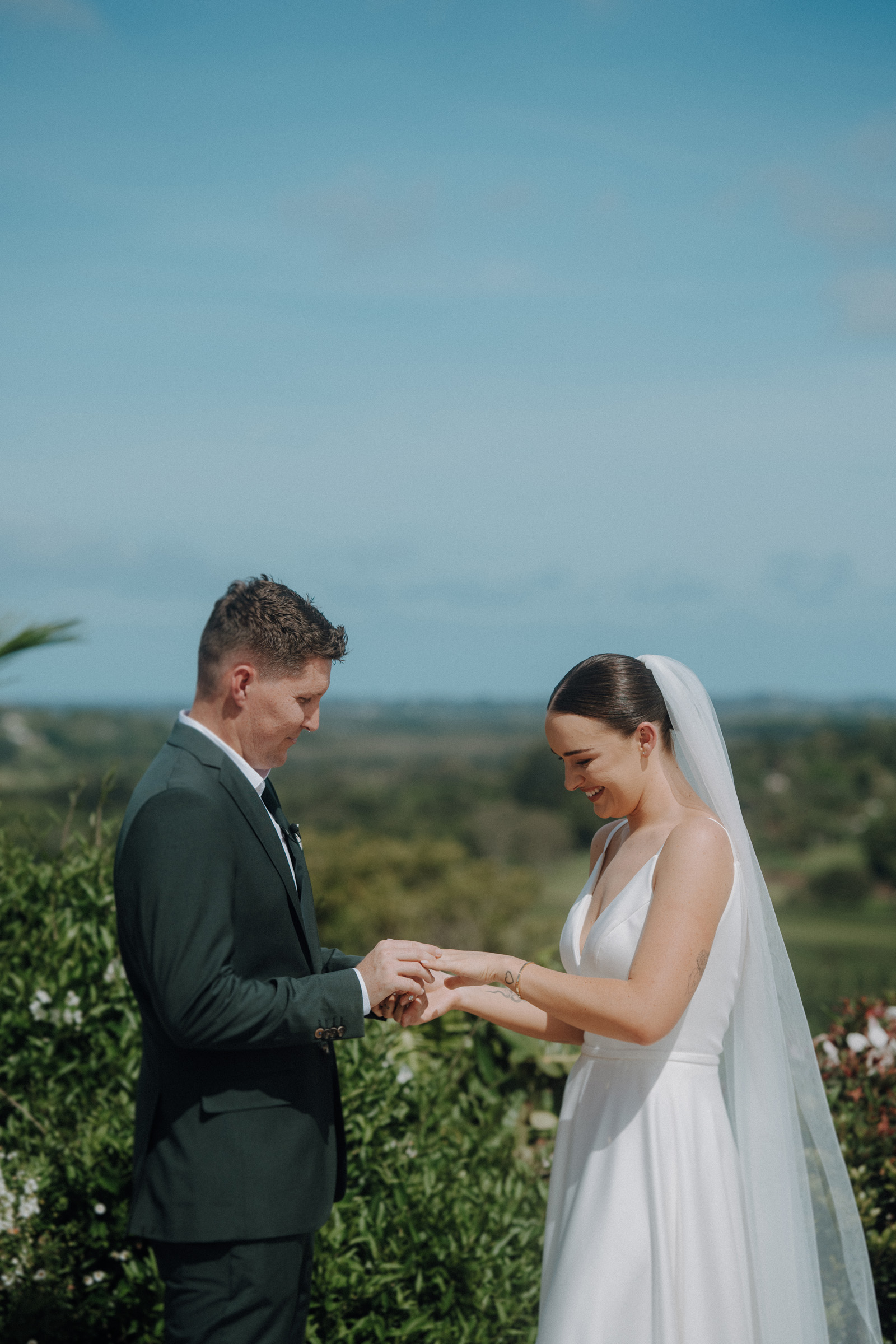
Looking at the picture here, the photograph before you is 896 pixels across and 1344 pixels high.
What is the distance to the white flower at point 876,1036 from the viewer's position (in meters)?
4.79

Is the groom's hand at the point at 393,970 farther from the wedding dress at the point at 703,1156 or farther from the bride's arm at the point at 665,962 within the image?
the wedding dress at the point at 703,1156

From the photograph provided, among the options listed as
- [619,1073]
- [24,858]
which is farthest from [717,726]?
[24,858]

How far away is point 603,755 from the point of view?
320 centimetres

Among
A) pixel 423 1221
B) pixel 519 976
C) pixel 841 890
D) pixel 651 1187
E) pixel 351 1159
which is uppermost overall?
pixel 519 976

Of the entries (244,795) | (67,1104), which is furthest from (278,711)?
(67,1104)

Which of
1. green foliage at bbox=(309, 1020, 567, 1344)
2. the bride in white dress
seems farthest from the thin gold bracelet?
green foliage at bbox=(309, 1020, 567, 1344)

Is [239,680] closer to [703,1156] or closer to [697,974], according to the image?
[697,974]

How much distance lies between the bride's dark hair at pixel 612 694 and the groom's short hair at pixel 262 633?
0.73 metres

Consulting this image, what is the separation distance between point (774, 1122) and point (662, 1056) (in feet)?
1.36

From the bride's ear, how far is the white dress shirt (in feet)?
3.31

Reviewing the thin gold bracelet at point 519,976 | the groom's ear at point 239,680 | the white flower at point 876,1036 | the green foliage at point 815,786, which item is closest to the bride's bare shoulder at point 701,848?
the thin gold bracelet at point 519,976

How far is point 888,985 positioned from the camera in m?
5.86

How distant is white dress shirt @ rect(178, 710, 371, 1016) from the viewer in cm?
289

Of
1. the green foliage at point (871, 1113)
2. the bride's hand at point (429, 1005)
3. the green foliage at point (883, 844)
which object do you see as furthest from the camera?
the green foliage at point (883, 844)
